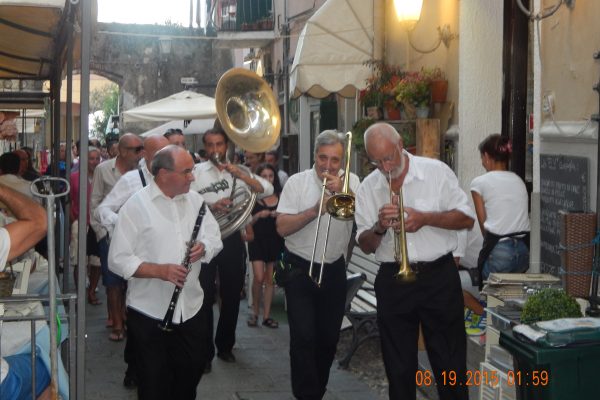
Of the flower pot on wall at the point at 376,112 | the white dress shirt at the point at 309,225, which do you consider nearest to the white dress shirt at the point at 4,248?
the white dress shirt at the point at 309,225

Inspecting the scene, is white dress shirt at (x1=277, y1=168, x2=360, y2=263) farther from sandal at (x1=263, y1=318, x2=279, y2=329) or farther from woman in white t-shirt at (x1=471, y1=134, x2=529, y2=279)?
sandal at (x1=263, y1=318, x2=279, y2=329)

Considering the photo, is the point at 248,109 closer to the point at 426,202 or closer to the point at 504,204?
the point at 504,204

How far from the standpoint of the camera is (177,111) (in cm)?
1633

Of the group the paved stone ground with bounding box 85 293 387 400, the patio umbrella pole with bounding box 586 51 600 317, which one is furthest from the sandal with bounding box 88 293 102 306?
the patio umbrella pole with bounding box 586 51 600 317

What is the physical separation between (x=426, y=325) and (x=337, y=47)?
278 inches

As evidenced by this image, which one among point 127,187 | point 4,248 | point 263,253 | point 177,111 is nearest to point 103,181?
point 127,187

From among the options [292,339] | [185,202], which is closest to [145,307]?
[185,202]

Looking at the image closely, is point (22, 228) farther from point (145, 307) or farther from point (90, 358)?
point (90, 358)

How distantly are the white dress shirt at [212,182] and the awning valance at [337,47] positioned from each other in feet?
13.6

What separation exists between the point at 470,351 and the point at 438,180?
6.93ft

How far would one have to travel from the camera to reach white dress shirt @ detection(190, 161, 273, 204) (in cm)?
815

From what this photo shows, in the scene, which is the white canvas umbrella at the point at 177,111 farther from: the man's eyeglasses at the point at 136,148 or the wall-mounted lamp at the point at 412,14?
the man's eyeglasses at the point at 136,148

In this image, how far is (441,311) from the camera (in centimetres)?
581

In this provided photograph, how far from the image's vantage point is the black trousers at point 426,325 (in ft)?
19.1
